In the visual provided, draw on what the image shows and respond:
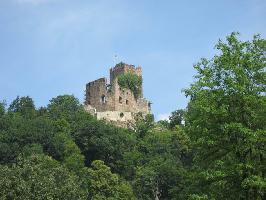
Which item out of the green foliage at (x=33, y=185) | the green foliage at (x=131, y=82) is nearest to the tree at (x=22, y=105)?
the green foliage at (x=131, y=82)

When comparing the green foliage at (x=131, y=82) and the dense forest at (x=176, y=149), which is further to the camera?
the green foliage at (x=131, y=82)

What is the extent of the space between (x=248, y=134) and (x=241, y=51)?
13.3 ft

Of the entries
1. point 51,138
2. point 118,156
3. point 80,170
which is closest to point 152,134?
point 118,156

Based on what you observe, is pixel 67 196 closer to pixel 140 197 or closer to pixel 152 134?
pixel 140 197

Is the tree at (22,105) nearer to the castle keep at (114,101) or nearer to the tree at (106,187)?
the castle keep at (114,101)

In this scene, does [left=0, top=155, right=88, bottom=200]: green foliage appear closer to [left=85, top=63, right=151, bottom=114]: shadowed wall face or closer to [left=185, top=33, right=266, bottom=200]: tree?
[left=185, top=33, right=266, bottom=200]: tree

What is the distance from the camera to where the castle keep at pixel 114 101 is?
276 ft

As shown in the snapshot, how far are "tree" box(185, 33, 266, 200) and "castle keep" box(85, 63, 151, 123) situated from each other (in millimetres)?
58957

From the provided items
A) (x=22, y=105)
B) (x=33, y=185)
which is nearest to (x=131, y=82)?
(x=22, y=105)

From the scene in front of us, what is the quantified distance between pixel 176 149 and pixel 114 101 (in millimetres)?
20858

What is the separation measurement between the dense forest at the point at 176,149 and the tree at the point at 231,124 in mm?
40

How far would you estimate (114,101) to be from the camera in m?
84.5

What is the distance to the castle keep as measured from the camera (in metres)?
84.1

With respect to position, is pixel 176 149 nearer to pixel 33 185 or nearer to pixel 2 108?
pixel 2 108
